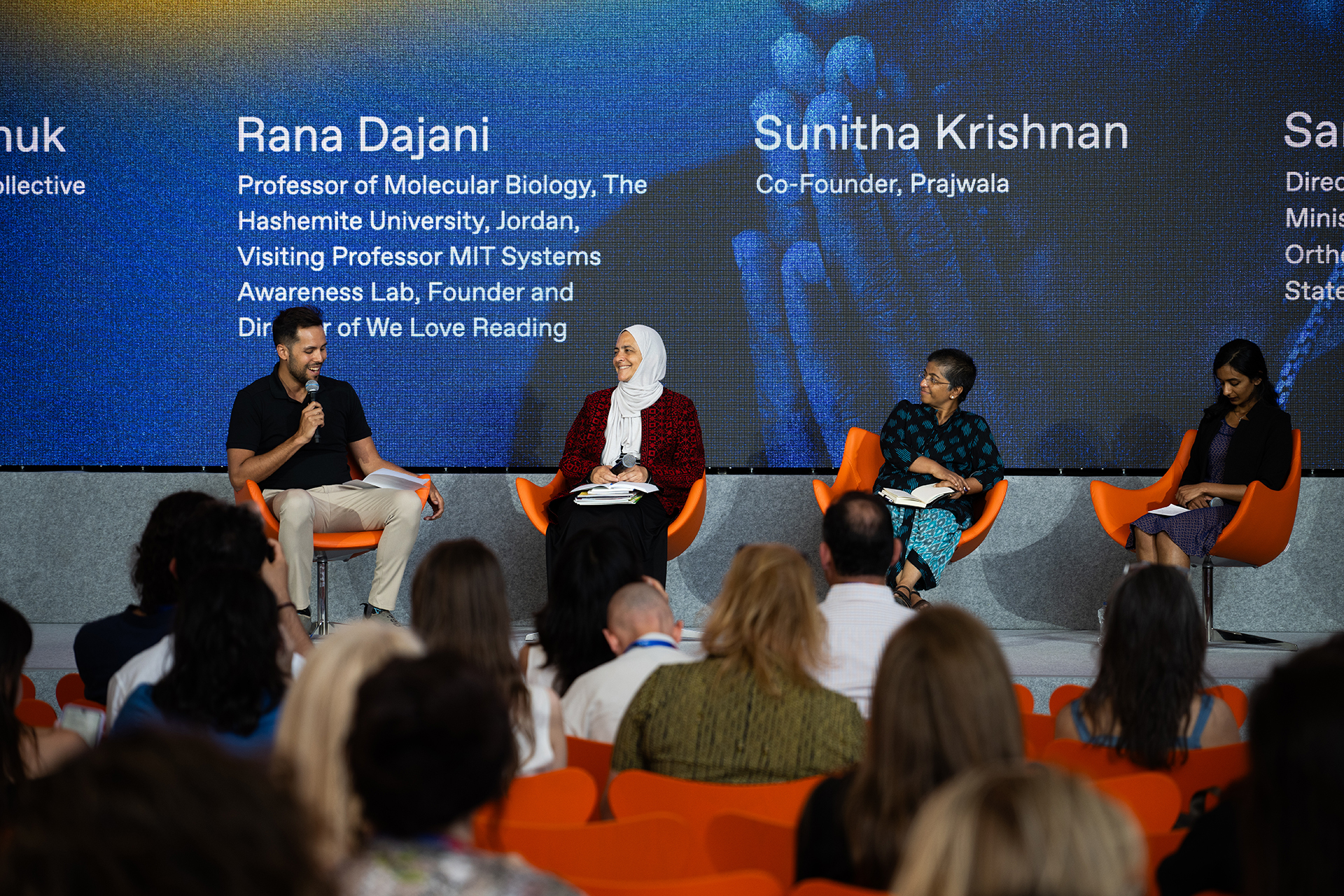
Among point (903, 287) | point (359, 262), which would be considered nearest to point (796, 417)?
point (903, 287)

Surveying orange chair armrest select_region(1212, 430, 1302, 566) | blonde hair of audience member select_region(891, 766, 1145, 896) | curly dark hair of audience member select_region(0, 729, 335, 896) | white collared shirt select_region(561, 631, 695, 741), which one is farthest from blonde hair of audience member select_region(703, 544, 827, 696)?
orange chair armrest select_region(1212, 430, 1302, 566)

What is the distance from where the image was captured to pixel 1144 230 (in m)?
5.43

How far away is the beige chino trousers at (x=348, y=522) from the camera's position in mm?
4574

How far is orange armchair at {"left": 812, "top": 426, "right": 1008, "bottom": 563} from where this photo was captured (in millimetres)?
4867

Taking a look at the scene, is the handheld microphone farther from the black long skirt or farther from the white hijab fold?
the white hijab fold

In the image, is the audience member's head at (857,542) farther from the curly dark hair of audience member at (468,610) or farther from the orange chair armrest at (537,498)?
the orange chair armrest at (537,498)

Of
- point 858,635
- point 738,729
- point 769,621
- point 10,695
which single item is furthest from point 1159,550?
point 10,695

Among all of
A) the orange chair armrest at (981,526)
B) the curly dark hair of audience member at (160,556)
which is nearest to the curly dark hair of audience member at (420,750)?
the curly dark hair of audience member at (160,556)

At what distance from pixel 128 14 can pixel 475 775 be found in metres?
5.63

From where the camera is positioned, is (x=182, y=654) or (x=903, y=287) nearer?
(x=182, y=654)

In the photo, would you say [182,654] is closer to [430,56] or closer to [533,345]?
[533,345]

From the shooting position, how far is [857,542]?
106 inches

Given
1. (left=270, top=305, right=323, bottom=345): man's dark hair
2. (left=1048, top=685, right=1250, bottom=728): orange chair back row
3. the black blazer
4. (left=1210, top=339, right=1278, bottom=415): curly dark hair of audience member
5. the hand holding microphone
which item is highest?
(left=270, top=305, right=323, bottom=345): man's dark hair

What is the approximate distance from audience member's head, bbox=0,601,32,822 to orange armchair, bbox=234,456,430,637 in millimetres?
2655
